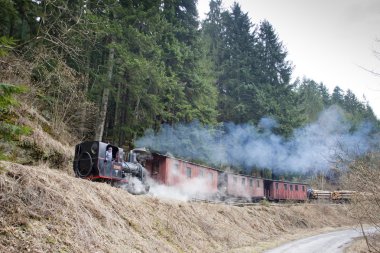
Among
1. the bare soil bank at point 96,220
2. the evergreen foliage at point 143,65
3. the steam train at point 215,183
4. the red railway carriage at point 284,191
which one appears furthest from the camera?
the red railway carriage at point 284,191

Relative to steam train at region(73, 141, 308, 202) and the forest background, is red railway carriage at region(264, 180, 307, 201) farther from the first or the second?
the forest background

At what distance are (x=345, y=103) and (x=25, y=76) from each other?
276 ft

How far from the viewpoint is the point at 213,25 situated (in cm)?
4872

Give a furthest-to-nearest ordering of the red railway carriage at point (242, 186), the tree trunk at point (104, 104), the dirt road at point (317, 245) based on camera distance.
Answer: the red railway carriage at point (242, 186) < the tree trunk at point (104, 104) < the dirt road at point (317, 245)

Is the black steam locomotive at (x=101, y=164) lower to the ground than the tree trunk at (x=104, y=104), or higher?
lower

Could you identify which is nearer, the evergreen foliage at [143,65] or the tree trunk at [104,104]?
the evergreen foliage at [143,65]

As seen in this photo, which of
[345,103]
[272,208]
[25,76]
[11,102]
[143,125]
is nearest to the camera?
[11,102]

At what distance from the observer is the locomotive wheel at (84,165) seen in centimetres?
1375

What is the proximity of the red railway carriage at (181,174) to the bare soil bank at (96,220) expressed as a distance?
2.76 metres

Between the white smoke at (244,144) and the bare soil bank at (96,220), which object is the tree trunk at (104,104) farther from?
the bare soil bank at (96,220)

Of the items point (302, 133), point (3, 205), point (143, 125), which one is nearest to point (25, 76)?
point (3, 205)

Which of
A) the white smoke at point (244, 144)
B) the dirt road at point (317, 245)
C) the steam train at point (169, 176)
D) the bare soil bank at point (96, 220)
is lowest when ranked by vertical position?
the dirt road at point (317, 245)

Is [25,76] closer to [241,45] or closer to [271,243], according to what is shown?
[271,243]

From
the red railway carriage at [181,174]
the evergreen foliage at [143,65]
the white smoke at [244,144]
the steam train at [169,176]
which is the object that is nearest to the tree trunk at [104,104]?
the evergreen foliage at [143,65]
